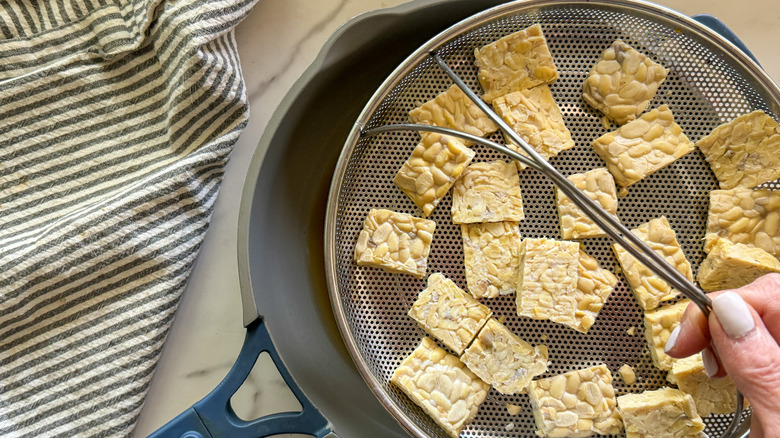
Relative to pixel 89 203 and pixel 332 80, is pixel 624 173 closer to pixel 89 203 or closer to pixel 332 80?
pixel 332 80

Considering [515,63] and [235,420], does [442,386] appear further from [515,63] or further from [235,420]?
[515,63]

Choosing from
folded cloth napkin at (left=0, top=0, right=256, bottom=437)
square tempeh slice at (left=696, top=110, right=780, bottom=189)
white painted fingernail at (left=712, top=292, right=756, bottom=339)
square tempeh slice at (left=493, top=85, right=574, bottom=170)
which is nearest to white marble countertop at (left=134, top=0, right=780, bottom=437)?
folded cloth napkin at (left=0, top=0, right=256, bottom=437)

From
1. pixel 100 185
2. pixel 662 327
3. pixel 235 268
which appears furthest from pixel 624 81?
pixel 100 185

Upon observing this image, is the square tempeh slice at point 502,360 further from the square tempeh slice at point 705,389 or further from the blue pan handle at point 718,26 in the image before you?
the blue pan handle at point 718,26

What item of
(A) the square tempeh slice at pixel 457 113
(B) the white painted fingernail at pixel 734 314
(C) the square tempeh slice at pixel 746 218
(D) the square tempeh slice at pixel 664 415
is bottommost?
(D) the square tempeh slice at pixel 664 415

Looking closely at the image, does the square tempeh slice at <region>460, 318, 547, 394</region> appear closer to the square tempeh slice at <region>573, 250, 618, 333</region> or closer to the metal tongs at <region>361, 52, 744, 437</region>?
the square tempeh slice at <region>573, 250, 618, 333</region>

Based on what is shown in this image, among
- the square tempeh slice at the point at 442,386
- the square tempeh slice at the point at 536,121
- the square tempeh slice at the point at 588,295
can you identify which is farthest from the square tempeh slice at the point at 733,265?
the square tempeh slice at the point at 442,386

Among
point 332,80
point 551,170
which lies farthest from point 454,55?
point 551,170
